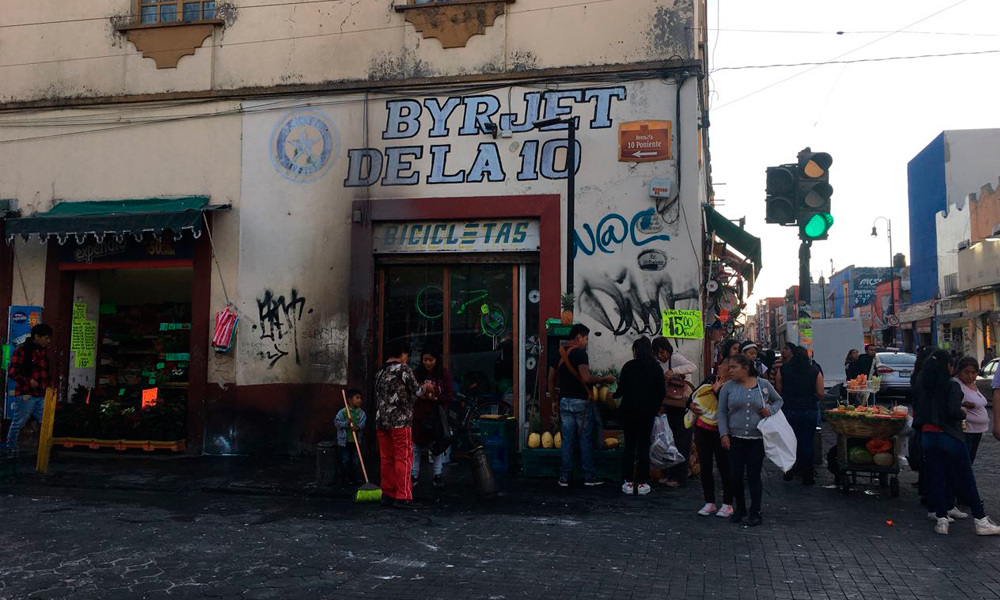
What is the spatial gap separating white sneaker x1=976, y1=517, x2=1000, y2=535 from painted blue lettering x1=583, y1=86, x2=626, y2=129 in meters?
6.51

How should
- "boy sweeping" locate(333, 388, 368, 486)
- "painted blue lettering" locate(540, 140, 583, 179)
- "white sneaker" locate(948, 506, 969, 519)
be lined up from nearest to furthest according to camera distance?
"white sneaker" locate(948, 506, 969, 519), "boy sweeping" locate(333, 388, 368, 486), "painted blue lettering" locate(540, 140, 583, 179)

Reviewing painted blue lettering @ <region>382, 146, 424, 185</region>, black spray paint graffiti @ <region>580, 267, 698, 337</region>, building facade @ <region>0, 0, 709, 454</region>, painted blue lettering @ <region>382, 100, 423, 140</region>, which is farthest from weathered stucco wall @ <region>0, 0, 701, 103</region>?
black spray paint graffiti @ <region>580, 267, 698, 337</region>

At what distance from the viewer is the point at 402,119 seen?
11953 millimetres

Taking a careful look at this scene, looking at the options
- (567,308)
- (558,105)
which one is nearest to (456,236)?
(567,308)

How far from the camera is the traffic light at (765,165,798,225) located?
9000 millimetres

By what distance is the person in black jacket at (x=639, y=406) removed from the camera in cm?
897

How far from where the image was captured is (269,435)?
39.2 feet

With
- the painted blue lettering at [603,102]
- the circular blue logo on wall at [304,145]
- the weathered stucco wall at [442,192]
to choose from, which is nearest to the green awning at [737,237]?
the weathered stucco wall at [442,192]

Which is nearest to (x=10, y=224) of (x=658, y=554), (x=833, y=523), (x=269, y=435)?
(x=269, y=435)

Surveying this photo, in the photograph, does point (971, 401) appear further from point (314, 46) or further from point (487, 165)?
point (314, 46)

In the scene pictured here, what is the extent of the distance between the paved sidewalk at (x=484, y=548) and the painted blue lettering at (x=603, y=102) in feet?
16.2

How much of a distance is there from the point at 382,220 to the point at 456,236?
1.10 meters

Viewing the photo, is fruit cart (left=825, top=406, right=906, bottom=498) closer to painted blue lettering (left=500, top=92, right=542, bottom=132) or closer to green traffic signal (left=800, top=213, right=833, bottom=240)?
green traffic signal (left=800, top=213, right=833, bottom=240)

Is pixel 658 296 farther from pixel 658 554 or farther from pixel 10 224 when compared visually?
pixel 10 224
